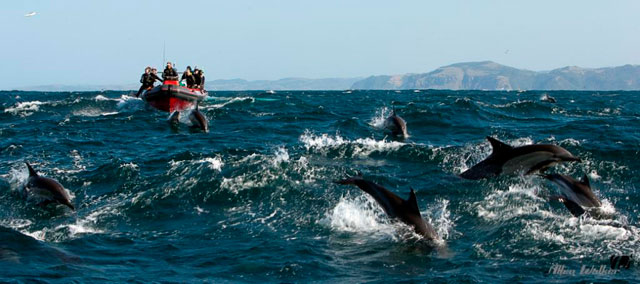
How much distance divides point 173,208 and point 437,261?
6716 mm

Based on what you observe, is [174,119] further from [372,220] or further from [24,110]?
[372,220]

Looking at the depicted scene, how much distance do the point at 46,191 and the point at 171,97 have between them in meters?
23.7

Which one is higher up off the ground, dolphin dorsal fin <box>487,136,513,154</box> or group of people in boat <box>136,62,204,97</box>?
group of people in boat <box>136,62,204,97</box>

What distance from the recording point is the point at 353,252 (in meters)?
10.7

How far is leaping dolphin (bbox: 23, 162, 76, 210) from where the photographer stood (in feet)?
45.0

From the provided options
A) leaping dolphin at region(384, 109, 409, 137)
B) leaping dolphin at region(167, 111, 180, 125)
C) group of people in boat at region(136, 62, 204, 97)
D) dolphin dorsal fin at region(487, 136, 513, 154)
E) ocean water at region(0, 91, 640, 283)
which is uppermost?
group of people in boat at region(136, 62, 204, 97)

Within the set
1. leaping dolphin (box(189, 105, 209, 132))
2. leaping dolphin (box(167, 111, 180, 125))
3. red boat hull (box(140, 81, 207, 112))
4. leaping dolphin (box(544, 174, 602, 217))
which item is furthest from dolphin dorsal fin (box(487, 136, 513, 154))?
red boat hull (box(140, 81, 207, 112))

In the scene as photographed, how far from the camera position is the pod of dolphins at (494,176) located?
438 inches

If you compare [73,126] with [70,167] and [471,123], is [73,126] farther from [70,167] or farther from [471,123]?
[471,123]

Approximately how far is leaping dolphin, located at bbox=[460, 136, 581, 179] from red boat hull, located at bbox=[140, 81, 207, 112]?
25207mm

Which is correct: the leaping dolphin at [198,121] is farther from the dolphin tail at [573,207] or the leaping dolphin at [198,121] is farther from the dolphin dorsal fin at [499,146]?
the dolphin tail at [573,207]

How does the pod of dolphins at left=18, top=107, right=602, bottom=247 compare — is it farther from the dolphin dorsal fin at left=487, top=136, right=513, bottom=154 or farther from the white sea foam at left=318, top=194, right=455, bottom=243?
the white sea foam at left=318, top=194, right=455, bottom=243

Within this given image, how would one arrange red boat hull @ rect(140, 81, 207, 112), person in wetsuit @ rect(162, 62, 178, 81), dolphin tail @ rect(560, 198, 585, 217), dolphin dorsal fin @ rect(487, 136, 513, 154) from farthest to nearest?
person in wetsuit @ rect(162, 62, 178, 81) < red boat hull @ rect(140, 81, 207, 112) < dolphin dorsal fin @ rect(487, 136, 513, 154) < dolphin tail @ rect(560, 198, 585, 217)

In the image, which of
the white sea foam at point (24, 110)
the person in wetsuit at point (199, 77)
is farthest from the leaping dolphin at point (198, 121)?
the person in wetsuit at point (199, 77)
